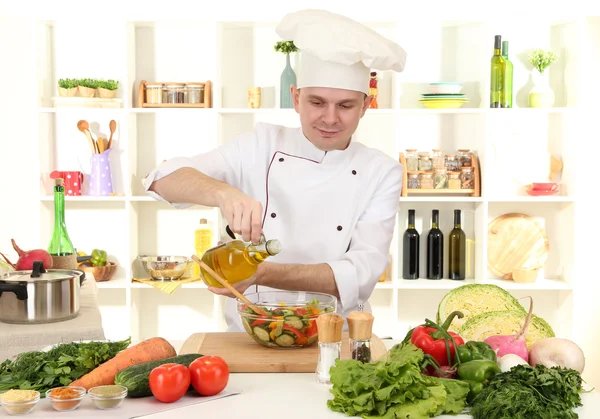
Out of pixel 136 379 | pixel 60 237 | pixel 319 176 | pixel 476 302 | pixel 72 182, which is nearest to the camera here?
pixel 136 379

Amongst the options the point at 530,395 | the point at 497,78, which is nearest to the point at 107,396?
the point at 530,395

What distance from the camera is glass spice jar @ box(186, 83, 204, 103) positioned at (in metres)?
4.46

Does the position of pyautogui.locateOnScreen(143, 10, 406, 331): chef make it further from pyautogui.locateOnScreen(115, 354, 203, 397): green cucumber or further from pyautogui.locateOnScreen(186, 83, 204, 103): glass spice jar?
pyautogui.locateOnScreen(186, 83, 204, 103): glass spice jar

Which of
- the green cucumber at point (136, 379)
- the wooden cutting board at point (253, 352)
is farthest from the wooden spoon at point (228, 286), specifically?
the green cucumber at point (136, 379)

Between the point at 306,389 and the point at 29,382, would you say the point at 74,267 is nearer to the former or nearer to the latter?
the point at 29,382

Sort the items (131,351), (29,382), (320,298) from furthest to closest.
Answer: (320,298), (131,351), (29,382)

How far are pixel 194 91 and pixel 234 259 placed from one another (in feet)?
8.50

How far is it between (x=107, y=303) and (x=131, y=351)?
10.1ft

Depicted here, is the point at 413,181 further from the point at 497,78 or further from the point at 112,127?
the point at 112,127

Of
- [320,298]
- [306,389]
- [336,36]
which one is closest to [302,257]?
[320,298]

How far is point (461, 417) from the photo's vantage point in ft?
5.20

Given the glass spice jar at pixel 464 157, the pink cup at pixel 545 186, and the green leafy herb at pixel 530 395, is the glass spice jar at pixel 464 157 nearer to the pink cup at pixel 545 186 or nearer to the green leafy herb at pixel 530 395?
the pink cup at pixel 545 186

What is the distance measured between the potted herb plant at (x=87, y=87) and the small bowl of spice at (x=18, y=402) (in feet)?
10.2

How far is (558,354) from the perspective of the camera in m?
1.83
